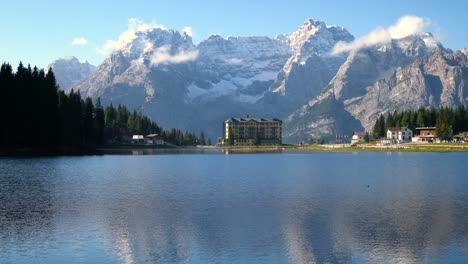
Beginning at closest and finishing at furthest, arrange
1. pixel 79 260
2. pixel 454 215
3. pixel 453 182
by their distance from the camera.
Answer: pixel 79 260 < pixel 454 215 < pixel 453 182

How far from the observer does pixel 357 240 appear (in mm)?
35375

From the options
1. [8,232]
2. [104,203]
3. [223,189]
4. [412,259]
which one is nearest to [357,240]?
[412,259]

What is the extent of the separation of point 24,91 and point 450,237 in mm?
131702

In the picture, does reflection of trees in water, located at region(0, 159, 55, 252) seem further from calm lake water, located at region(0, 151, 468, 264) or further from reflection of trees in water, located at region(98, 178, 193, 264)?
reflection of trees in water, located at region(98, 178, 193, 264)

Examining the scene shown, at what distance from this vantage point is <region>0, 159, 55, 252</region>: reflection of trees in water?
3606 centimetres

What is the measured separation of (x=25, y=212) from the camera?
157 feet

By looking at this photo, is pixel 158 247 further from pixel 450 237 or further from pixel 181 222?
pixel 450 237

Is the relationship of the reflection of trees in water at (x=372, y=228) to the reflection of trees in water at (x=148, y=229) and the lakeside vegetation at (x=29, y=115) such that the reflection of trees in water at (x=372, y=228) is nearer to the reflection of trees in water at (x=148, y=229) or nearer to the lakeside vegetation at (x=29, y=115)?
the reflection of trees in water at (x=148, y=229)

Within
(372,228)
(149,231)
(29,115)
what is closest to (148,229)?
(149,231)

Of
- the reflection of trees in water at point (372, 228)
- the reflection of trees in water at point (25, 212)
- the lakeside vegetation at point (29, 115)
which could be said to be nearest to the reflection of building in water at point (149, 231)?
the reflection of trees in water at point (25, 212)

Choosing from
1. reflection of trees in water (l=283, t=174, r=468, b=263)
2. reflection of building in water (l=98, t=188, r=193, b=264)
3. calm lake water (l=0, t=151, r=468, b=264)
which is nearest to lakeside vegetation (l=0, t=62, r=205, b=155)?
calm lake water (l=0, t=151, r=468, b=264)

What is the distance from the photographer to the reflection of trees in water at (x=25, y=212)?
36.1m

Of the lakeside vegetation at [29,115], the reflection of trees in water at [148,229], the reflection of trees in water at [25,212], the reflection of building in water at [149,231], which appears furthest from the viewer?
the lakeside vegetation at [29,115]

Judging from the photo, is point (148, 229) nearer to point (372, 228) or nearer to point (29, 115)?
point (372, 228)
